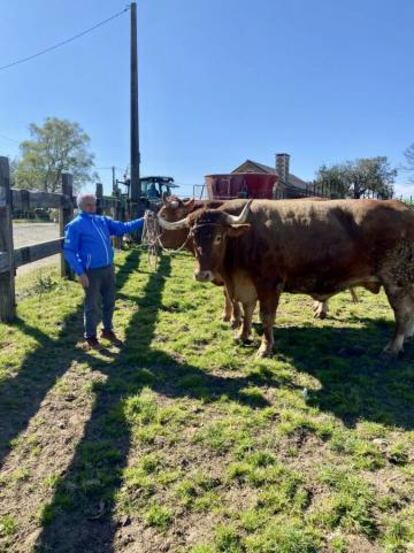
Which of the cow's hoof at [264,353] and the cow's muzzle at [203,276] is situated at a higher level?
the cow's muzzle at [203,276]

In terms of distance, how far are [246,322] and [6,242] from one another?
3488mm

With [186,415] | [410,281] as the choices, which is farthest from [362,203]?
[186,415]

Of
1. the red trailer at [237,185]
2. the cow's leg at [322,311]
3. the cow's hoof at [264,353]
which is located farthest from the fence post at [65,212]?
the red trailer at [237,185]

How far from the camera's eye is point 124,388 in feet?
15.8

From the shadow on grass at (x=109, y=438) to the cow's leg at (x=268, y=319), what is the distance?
66 cm

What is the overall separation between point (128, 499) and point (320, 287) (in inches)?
152

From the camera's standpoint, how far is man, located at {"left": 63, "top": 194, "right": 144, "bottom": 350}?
18.1ft

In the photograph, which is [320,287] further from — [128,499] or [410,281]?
[128,499]

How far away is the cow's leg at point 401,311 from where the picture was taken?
591 cm

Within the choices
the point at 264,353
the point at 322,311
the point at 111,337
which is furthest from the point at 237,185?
the point at 264,353

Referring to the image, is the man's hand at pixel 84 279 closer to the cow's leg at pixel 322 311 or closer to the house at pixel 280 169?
the cow's leg at pixel 322 311

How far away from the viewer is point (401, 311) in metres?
5.95

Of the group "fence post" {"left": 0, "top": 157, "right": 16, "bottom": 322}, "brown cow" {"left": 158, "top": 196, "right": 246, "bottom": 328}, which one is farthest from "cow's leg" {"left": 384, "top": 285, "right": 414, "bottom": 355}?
"fence post" {"left": 0, "top": 157, "right": 16, "bottom": 322}

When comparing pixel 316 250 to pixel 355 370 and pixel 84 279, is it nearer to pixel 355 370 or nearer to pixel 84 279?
A: pixel 355 370
